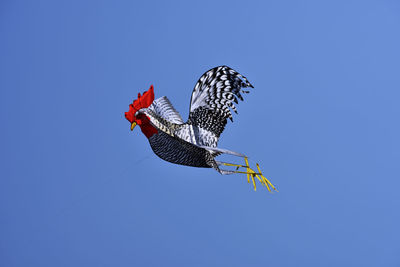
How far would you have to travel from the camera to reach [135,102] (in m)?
3.52

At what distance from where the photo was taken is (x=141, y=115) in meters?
3.43

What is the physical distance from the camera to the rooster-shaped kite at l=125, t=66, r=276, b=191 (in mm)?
3479

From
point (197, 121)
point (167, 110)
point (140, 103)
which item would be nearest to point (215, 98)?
point (197, 121)

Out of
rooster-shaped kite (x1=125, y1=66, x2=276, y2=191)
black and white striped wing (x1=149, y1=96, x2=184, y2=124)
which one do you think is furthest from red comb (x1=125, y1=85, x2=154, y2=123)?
black and white striped wing (x1=149, y1=96, x2=184, y2=124)

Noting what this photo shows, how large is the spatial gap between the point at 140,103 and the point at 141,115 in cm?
15

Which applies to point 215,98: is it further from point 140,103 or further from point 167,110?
point 140,103

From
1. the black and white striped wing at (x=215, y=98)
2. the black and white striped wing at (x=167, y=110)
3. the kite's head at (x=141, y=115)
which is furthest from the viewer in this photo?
the black and white striped wing at (x=167, y=110)

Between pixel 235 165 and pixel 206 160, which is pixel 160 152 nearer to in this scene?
pixel 206 160

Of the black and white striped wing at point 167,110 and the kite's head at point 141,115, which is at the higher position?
the black and white striped wing at point 167,110

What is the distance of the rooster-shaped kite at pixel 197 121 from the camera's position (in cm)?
348

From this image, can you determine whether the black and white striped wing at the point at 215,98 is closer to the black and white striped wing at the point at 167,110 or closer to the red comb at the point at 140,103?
the black and white striped wing at the point at 167,110

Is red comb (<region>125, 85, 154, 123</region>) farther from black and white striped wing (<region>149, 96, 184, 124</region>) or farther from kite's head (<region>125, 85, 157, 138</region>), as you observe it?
black and white striped wing (<region>149, 96, 184, 124</region>)

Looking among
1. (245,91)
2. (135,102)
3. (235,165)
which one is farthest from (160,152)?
(245,91)

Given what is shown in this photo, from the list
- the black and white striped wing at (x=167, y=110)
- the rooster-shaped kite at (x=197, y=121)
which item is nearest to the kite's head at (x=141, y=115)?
the rooster-shaped kite at (x=197, y=121)
